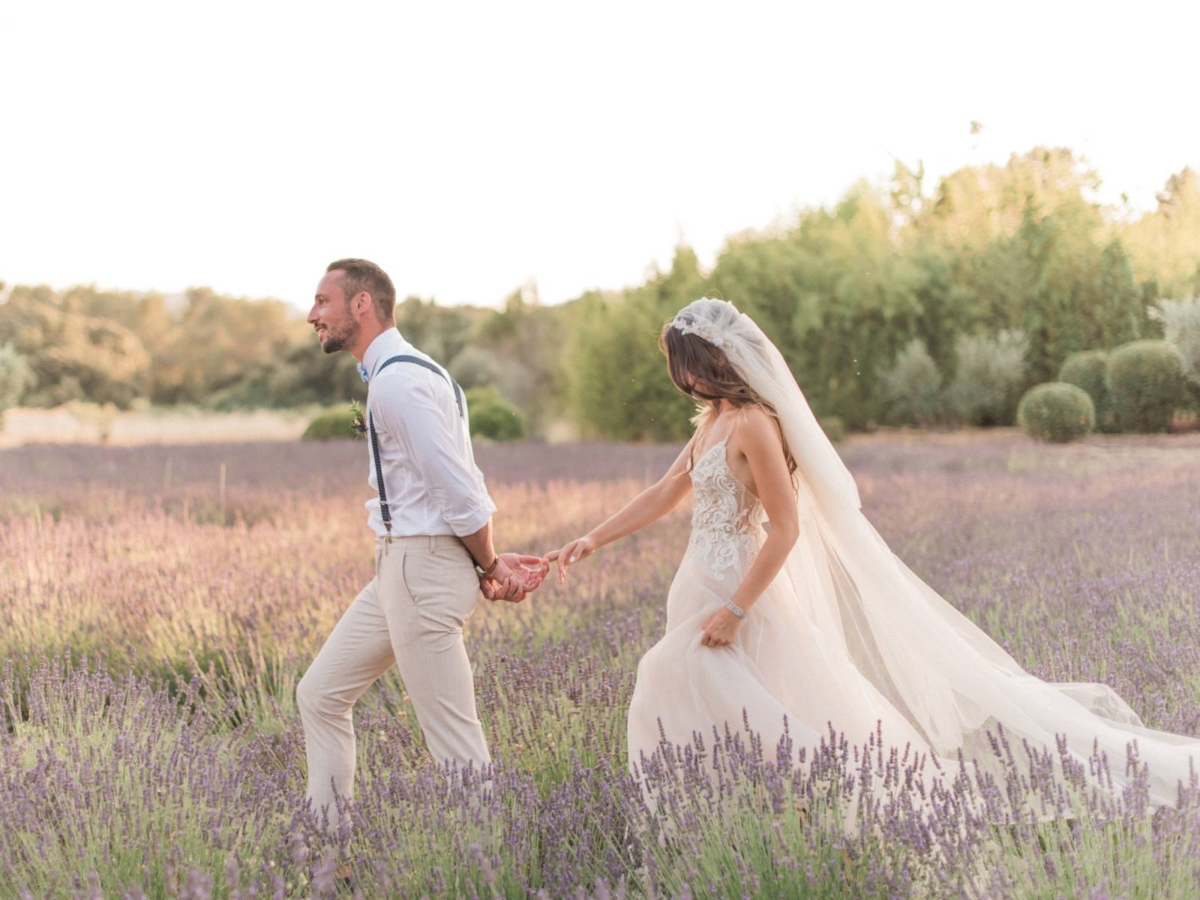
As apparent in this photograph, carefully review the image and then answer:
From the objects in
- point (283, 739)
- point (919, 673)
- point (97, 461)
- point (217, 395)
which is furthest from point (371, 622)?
point (217, 395)

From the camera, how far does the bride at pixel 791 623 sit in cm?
264

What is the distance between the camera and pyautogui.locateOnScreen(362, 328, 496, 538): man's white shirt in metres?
2.54

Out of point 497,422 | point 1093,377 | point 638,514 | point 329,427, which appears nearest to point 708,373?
point 638,514

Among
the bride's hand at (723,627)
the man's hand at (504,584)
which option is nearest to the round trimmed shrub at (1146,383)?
the bride's hand at (723,627)

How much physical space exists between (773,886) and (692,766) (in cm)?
35

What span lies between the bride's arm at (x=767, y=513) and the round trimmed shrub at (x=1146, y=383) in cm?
1558

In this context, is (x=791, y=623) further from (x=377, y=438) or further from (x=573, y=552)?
(x=377, y=438)

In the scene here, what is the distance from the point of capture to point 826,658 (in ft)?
9.04

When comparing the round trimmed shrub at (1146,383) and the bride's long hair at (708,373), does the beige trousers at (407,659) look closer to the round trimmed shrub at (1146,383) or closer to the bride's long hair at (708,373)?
the bride's long hair at (708,373)

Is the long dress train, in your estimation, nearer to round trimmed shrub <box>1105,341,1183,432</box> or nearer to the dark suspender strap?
the dark suspender strap

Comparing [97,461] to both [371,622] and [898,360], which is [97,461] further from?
[898,360]

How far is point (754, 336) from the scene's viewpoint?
279cm

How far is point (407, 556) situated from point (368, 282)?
0.69m

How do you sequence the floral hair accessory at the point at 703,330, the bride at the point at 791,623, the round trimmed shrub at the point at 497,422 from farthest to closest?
1. the round trimmed shrub at the point at 497,422
2. the floral hair accessory at the point at 703,330
3. the bride at the point at 791,623
